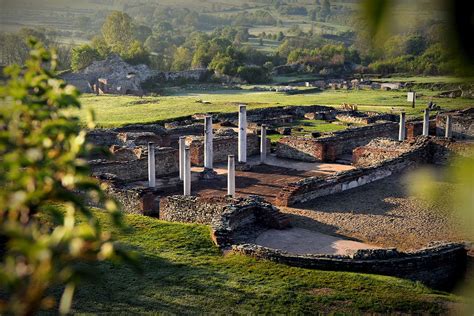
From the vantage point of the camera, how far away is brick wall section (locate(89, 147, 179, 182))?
20.5 metres

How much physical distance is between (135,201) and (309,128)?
57.2ft

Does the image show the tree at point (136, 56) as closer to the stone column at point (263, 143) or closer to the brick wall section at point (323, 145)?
the brick wall section at point (323, 145)

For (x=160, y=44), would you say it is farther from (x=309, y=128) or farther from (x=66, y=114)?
(x=66, y=114)

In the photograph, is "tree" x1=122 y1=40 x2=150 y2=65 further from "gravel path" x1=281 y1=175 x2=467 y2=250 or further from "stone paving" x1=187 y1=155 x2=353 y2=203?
"gravel path" x1=281 y1=175 x2=467 y2=250

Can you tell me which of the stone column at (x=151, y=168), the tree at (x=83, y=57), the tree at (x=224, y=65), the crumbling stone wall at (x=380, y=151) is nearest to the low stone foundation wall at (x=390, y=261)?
the stone column at (x=151, y=168)

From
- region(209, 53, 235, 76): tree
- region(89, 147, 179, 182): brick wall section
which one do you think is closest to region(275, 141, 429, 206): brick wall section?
region(89, 147, 179, 182): brick wall section

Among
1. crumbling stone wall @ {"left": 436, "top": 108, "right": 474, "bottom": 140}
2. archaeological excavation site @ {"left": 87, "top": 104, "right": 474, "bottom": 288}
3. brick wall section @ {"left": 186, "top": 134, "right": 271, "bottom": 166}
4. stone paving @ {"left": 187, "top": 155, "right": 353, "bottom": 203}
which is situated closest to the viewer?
archaeological excavation site @ {"left": 87, "top": 104, "right": 474, "bottom": 288}

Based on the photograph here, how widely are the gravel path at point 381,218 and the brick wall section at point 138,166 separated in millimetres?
6594

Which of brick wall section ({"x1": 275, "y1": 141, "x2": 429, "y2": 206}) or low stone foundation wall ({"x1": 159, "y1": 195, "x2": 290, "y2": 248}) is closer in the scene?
low stone foundation wall ({"x1": 159, "y1": 195, "x2": 290, "y2": 248})

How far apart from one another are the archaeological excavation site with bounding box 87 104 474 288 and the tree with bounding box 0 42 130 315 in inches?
366

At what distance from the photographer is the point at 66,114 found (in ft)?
8.64

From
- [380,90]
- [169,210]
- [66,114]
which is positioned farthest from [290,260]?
[380,90]

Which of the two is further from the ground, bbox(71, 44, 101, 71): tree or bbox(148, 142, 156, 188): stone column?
bbox(71, 44, 101, 71): tree

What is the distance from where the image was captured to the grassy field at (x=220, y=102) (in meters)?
37.2
